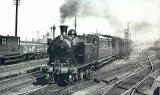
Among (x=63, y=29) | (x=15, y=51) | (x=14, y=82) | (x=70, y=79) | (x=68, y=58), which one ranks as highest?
(x=63, y=29)

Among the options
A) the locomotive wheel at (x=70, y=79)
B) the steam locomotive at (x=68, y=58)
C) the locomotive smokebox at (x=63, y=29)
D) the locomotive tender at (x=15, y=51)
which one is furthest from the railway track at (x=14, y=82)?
the locomotive tender at (x=15, y=51)

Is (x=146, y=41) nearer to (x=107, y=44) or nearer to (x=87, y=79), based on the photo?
(x=107, y=44)

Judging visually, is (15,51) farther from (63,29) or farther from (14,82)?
(63,29)

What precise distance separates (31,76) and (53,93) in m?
6.14

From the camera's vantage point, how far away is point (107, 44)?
2384 centimetres

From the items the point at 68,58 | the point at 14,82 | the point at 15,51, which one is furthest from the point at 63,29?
the point at 15,51

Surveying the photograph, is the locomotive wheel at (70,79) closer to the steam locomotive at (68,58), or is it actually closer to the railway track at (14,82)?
the steam locomotive at (68,58)

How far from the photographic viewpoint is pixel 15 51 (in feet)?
87.5

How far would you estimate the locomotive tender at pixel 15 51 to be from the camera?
24562 mm

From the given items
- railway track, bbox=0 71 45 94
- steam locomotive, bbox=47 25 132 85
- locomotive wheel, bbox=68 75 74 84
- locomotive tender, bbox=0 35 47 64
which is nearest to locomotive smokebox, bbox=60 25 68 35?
steam locomotive, bbox=47 25 132 85

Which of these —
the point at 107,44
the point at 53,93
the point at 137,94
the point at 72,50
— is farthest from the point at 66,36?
the point at 107,44

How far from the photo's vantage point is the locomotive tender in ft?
80.6

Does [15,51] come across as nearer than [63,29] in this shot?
No

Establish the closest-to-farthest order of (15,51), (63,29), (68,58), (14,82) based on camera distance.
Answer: (68,58) → (63,29) → (14,82) → (15,51)
